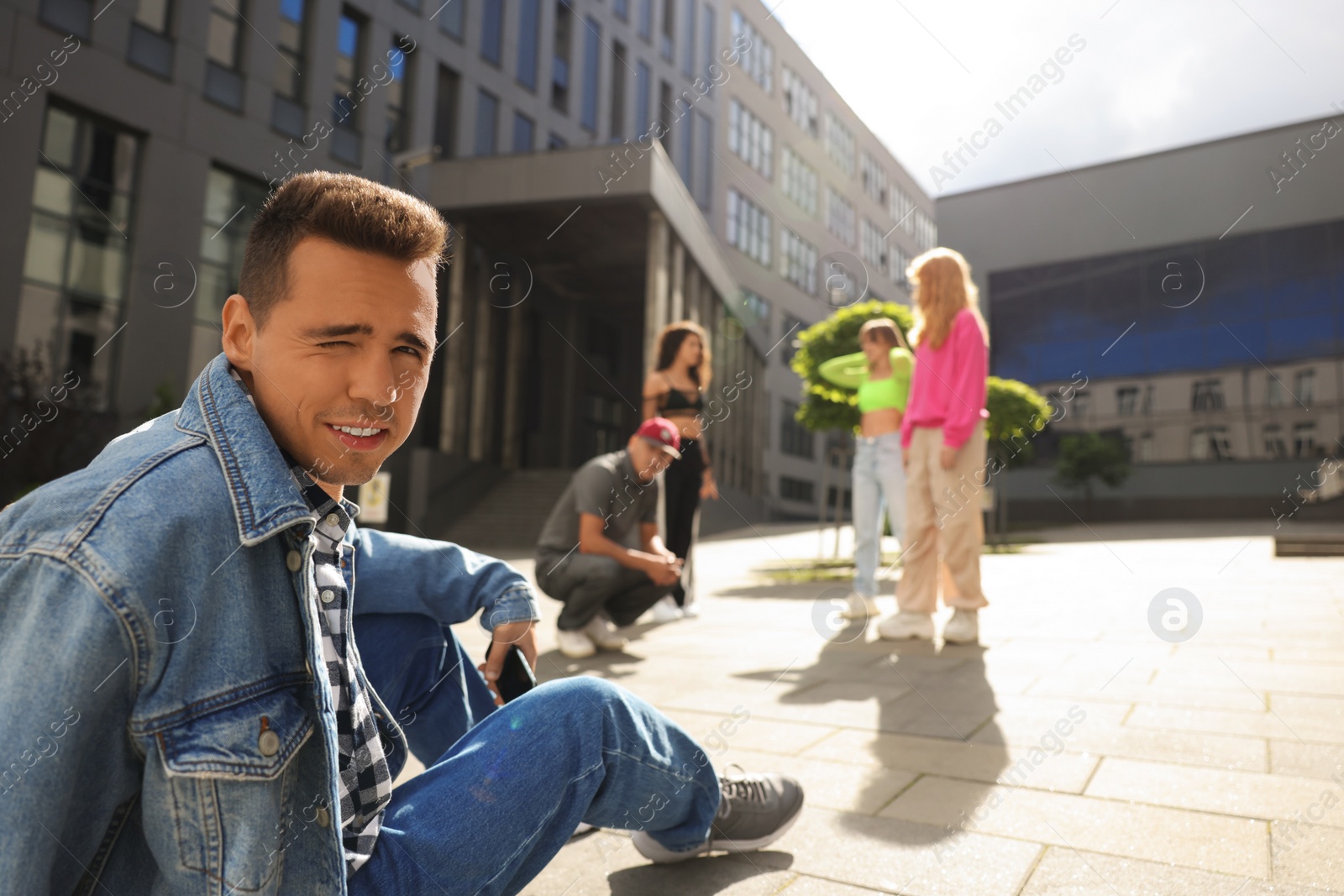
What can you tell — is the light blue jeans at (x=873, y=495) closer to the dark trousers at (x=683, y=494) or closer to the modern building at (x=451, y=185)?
the dark trousers at (x=683, y=494)

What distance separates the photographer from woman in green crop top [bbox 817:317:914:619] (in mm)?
6266

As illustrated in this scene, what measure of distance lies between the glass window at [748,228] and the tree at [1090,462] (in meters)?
14.5

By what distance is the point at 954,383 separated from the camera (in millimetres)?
5215

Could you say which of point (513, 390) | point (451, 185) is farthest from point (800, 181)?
point (451, 185)

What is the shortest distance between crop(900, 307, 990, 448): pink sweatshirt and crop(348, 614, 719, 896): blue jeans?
369 cm

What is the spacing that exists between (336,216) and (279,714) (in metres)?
0.70

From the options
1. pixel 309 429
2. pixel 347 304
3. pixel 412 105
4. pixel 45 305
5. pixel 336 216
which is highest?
pixel 412 105

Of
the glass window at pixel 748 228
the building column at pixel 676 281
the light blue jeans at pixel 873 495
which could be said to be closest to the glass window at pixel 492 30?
the building column at pixel 676 281

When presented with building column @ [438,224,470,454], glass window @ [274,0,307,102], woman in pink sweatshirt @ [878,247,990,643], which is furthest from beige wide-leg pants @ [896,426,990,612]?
glass window @ [274,0,307,102]

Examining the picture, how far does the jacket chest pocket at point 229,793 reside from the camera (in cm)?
101

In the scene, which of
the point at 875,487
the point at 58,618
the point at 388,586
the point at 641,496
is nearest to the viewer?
the point at 58,618

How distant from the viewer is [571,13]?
82.0 feet

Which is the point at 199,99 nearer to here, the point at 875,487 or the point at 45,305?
the point at 45,305

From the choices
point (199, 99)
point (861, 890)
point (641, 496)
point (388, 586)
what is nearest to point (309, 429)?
point (388, 586)
